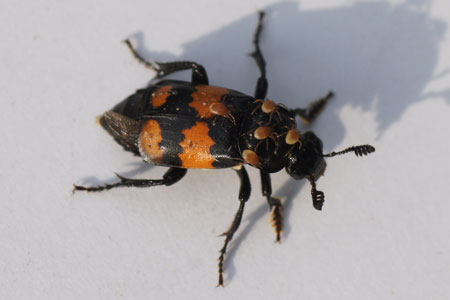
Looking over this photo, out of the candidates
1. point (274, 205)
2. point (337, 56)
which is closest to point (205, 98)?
point (274, 205)

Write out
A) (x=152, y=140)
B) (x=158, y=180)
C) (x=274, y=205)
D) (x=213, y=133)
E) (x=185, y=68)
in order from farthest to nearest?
(x=274, y=205)
(x=185, y=68)
(x=158, y=180)
(x=152, y=140)
(x=213, y=133)

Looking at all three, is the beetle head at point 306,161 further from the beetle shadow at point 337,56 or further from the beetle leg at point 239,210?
the beetle shadow at point 337,56

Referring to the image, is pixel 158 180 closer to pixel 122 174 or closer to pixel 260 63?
pixel 122 174

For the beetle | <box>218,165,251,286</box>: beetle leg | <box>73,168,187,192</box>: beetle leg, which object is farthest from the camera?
<box>218,165,251,286</box>: beetle leg

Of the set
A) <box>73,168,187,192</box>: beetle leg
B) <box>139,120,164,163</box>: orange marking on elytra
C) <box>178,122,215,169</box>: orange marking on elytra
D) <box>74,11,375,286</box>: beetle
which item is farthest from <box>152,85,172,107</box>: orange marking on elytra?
<box>73,168,187,192</box>: beetle leg

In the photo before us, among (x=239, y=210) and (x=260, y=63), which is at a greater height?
(x=260, y=63)

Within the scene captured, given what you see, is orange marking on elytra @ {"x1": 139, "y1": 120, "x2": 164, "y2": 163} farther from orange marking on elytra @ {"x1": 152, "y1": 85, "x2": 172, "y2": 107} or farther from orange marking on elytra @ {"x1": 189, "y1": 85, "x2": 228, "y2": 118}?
orange marking on elytra @ {"x1": 189, "y1": 85, "x2": 228, "y2": 118}
